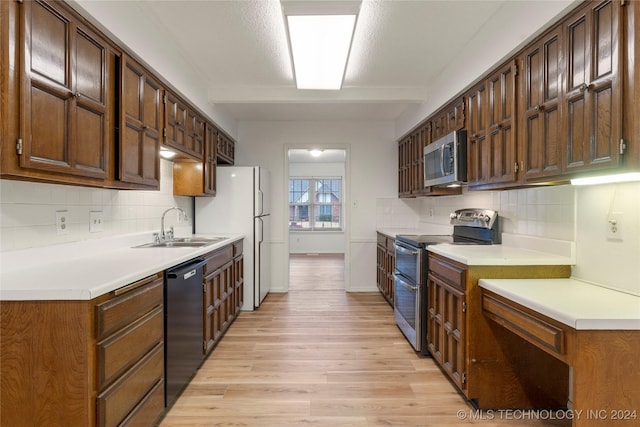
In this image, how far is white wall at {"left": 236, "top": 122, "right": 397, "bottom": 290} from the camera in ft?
15.8

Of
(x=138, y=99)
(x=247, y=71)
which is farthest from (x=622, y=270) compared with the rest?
(x=247, y=71)

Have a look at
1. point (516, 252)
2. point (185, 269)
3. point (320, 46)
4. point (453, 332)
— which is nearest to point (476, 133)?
point (516, 252)

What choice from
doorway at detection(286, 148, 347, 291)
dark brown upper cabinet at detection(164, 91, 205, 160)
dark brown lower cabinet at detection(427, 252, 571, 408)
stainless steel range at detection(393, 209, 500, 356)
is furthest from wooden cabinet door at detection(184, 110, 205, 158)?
doorway at detection(286, 148, 347, 291)

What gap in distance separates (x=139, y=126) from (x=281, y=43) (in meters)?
1.21

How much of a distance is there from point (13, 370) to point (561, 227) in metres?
2.80

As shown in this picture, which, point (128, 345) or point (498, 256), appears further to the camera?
point (498, 256)

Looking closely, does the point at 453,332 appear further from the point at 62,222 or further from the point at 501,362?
the point at 62,222

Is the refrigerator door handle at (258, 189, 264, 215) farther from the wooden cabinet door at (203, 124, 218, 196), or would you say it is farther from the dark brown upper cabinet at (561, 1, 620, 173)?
the dark brown upper cabinet at (561, 1, 620, 173)

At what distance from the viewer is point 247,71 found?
→ 123 inches

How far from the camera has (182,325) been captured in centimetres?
214

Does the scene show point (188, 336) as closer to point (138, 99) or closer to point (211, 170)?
point (138, 99)

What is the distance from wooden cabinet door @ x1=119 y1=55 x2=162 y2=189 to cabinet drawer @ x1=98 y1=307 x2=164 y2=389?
0.86 m

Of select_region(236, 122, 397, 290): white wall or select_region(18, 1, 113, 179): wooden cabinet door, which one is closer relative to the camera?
select_region(18, 1, 113, 179): wooden cabinet door

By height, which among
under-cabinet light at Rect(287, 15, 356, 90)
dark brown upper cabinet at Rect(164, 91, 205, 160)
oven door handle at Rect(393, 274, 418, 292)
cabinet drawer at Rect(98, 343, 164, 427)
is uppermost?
under-cabinet light at Rect(287, 15, 356, 90)
